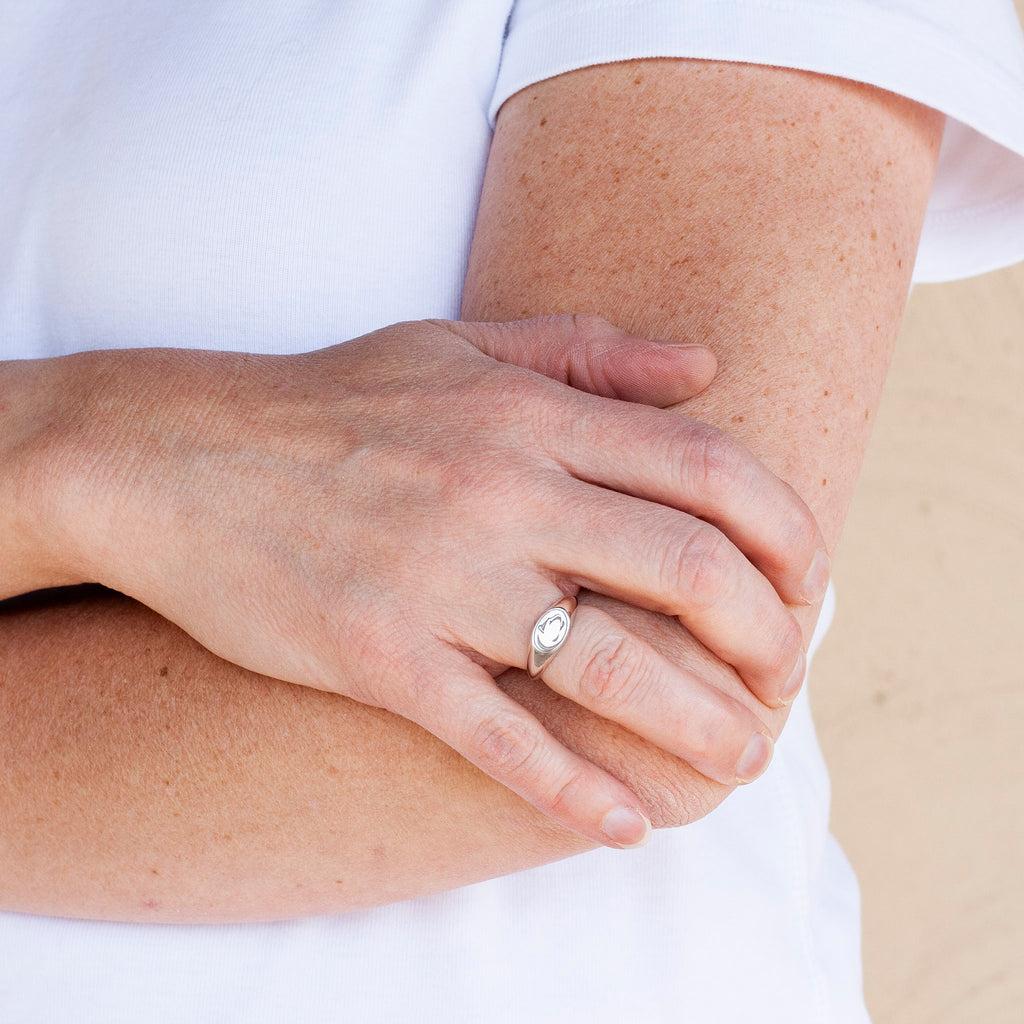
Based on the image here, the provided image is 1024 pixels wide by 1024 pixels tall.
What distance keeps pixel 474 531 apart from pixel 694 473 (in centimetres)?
14

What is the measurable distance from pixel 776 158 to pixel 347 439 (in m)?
0.35

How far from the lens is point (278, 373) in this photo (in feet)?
2.38

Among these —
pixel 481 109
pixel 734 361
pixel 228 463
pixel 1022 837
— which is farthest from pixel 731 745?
pixel 1022 837

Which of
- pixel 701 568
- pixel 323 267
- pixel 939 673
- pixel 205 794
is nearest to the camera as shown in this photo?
pixel 701 568

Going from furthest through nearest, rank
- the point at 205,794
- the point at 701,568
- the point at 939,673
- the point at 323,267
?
the point at 939,673 → the point at 323,267 → the point at 205,794 → the point at 701,568

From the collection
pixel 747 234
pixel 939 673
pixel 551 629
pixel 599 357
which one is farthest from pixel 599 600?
pixel 939 673

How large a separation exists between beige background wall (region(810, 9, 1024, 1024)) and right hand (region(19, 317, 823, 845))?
1408mm

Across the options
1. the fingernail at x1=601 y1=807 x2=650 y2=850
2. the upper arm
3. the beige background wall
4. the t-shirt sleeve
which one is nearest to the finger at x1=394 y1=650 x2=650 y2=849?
the fingernail at x1=601 y1=807 x2=650 y2=850

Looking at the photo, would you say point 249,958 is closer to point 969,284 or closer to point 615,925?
point 615,925

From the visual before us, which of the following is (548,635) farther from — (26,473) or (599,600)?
(26,473)

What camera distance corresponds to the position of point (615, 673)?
0.61 metres

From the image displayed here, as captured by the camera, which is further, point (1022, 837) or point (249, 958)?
point (1022, 837)

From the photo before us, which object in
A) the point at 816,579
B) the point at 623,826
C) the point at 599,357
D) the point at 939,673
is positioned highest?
the point at 599,357

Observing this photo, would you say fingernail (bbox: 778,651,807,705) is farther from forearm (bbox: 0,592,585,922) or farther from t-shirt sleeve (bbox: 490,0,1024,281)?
t-shirt sleeve (bbox: 490,0,1024,281)
